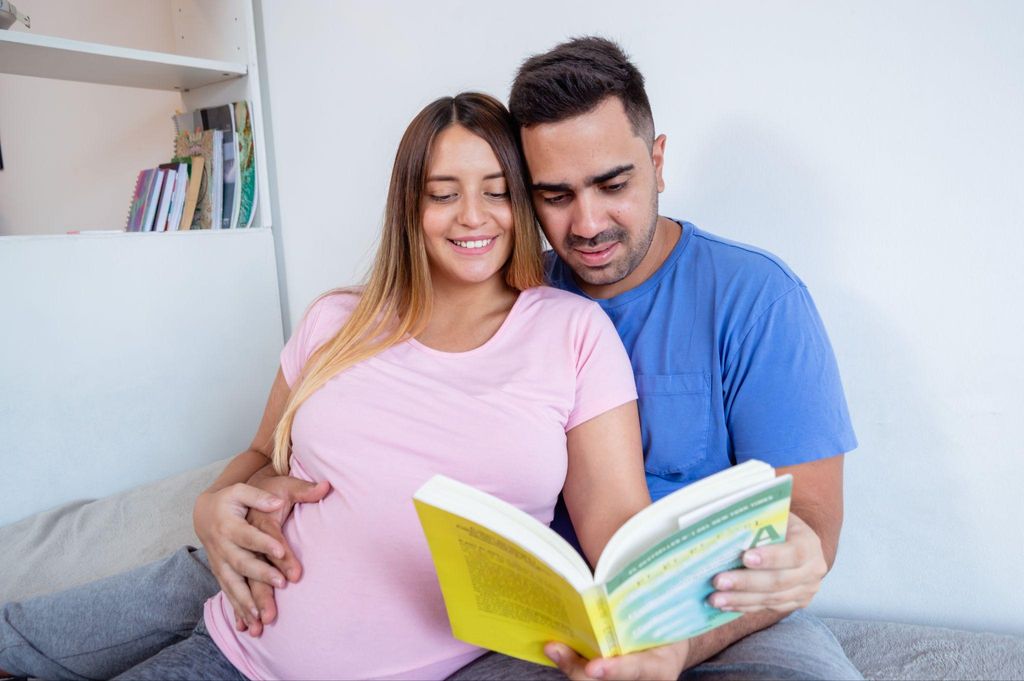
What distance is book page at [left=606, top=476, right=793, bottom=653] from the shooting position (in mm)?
624

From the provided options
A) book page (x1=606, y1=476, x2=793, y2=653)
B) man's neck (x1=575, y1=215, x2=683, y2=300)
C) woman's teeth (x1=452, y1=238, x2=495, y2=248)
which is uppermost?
woman's teeth (x1=452, y1=238, x2=495, y2=248)

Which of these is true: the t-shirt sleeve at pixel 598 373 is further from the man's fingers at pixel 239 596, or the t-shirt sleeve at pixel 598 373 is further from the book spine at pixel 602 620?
the man's fingers at pixel 239 596

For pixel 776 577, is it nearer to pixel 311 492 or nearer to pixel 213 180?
pixel 311 492

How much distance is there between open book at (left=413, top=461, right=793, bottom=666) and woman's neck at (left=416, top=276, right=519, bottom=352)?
0.43m

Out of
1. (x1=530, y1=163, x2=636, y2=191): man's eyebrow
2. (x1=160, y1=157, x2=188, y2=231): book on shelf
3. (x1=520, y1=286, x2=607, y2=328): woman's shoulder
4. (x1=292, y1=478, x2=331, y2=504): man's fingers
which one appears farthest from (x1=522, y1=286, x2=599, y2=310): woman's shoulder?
(x1=160, y1=157, x2=188, y2=231): book on shelf

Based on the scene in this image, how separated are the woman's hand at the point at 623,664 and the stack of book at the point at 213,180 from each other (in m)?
1.54

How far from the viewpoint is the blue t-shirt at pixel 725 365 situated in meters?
1.00

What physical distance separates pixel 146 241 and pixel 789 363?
142 centimetres

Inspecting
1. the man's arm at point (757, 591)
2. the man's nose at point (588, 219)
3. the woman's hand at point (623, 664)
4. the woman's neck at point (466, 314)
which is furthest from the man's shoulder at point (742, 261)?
the woman's hand at point (623, 664)

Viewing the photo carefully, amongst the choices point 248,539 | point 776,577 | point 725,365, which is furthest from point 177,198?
point 776,577

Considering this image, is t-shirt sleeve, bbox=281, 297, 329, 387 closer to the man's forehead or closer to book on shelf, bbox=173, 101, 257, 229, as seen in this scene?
the man's forehead

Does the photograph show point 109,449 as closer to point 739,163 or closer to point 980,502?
point 739,163

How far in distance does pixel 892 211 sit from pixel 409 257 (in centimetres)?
77

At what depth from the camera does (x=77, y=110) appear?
247 centimetres
